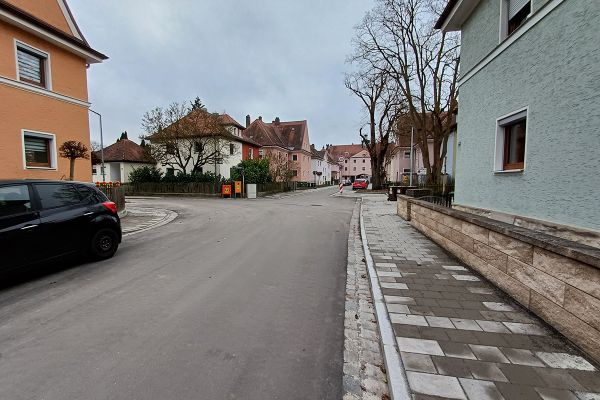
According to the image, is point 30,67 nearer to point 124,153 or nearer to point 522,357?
point 522,357

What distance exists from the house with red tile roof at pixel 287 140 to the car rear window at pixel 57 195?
37.7 m

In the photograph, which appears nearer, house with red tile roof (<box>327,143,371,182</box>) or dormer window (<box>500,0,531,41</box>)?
dormer window (<box>500,0,531,41</box>)

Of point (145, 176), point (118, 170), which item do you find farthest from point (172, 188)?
point (118, 170)

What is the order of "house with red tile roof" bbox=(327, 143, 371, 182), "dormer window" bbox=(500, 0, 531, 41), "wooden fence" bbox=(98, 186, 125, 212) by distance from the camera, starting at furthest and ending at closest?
"house with red tile roof" bbox=(327, 143, 371, 182) < "wooden fence" bbox=(98, 186, 125, 212) < "dormer window" bbox=(500, 0, 531, 41)

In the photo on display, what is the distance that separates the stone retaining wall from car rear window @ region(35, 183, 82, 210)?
7194 millimetres

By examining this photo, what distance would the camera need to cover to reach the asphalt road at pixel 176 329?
8.10 ft

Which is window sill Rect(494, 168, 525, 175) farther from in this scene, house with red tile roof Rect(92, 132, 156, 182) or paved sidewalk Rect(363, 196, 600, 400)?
house with red tile roof Rect(92, 132, 156, 182)

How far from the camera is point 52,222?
5.06 meters

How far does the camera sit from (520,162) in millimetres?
6672

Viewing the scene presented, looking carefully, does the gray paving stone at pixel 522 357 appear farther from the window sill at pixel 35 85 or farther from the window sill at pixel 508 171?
the window sill at pixel 35 85

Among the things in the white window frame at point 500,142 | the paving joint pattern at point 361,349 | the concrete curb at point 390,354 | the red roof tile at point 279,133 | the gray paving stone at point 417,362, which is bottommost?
the paving joint pattern at point 361,349

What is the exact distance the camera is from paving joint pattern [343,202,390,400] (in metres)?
2.44

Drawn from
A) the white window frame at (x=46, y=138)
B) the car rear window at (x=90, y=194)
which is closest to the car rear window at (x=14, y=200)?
the car rear window at (x=90, y=194)

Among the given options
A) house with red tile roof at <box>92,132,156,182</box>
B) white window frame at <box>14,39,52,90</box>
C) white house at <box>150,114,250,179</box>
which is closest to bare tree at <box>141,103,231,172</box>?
white house at <box>150,114,250,179</box>
